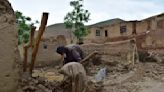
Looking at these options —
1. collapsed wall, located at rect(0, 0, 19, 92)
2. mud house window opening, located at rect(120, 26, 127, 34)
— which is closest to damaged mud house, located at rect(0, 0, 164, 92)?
collapsed wall, located at rect(0, 0, 19, 92)

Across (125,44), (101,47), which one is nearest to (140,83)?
(125,44)

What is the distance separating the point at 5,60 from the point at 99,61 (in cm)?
1239

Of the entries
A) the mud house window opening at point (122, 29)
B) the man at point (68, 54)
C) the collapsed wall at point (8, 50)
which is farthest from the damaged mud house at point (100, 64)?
the mud house window opening at point (122, 29)

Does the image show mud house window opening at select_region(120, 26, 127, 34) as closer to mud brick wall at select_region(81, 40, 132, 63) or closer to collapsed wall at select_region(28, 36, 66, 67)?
collapsed wall at select_region(28, 36, 66, 67)

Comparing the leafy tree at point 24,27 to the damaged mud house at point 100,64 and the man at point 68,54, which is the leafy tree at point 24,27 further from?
Result: the man at point 68,54

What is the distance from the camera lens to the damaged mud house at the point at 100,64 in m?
4.59

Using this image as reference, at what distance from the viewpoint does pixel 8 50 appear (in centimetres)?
459

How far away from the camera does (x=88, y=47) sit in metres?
18.9

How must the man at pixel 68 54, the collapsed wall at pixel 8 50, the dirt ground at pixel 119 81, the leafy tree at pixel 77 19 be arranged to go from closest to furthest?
the collapsed wall at pixel 8 50 < the dirt ground at pixel 119 81 < the man at pixel 68 54 < the leafy tree at pixel 77 19

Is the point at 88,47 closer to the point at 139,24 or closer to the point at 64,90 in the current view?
the point at 64,90

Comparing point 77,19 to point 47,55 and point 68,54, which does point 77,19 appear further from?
point 68,54

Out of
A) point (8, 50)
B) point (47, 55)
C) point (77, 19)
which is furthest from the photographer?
point (77, 19)

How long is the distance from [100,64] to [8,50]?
40.1ft

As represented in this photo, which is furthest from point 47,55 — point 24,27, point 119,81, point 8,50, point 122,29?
point 122,29
